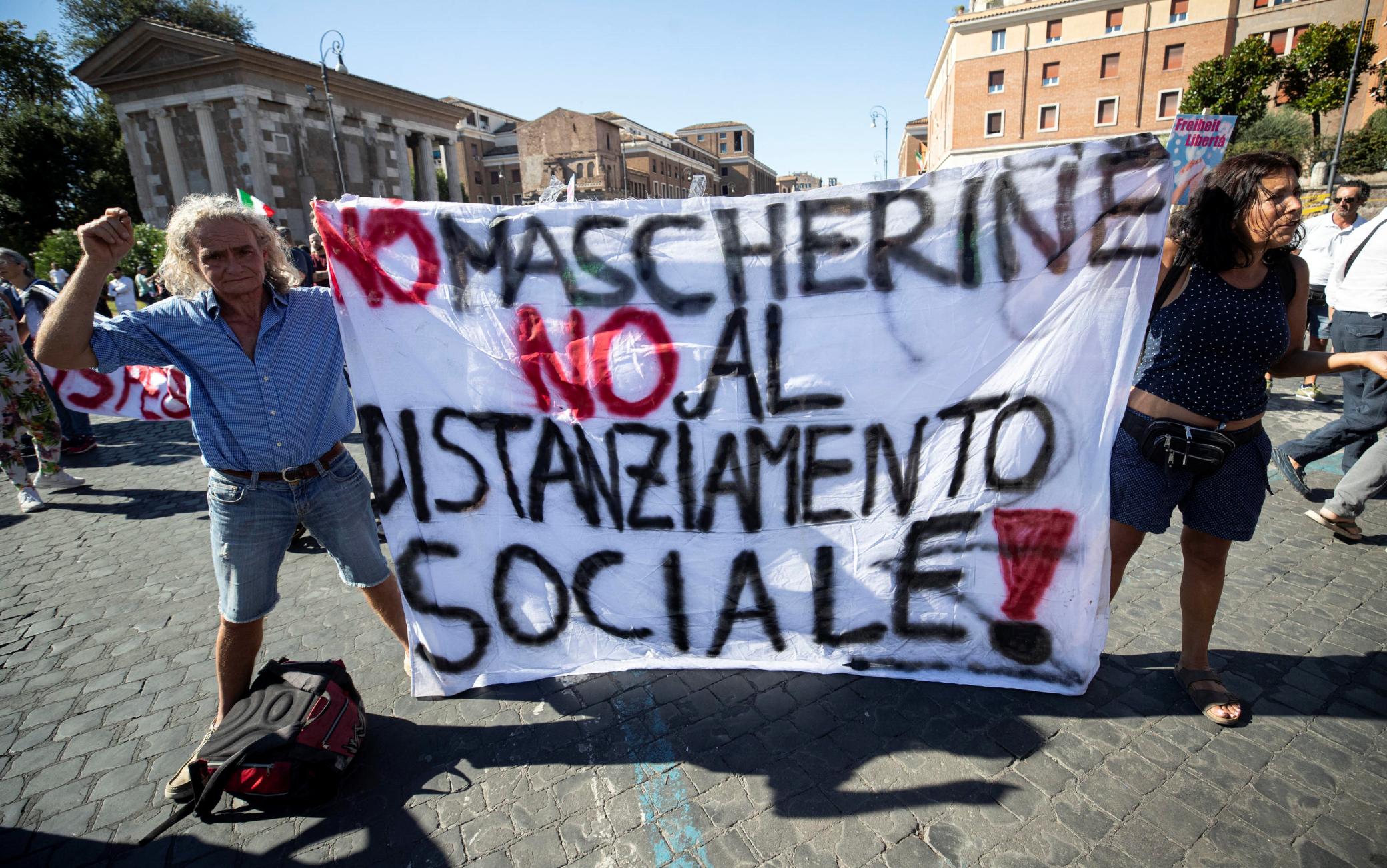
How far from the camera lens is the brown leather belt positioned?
2.37 metres

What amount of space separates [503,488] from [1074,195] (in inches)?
94.9

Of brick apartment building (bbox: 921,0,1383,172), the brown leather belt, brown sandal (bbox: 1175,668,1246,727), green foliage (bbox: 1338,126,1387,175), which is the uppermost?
brick apartment building (bbox: 921,0,1383,172)

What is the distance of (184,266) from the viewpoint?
2.37 m

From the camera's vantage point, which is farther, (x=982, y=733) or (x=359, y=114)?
(x=359, y=114)

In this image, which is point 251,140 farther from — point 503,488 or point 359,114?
point 503,488

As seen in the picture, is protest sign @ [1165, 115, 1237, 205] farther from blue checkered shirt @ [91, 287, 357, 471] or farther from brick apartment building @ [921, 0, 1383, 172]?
brick apartment building @ [921, 0, 1383, 172]

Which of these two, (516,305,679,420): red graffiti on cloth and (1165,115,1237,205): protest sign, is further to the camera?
(1165,115,1237,205): protest sign

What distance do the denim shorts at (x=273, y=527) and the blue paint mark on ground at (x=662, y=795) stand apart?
121cm

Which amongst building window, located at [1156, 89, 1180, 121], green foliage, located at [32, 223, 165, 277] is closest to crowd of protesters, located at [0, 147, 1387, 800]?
green foliage, located at [32, 223, 165, 277]

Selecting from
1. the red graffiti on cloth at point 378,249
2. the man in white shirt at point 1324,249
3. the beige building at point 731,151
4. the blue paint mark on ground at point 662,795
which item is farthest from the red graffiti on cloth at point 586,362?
the beige building at point 731,151

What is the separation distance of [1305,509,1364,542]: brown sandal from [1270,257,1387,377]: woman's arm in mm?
2240

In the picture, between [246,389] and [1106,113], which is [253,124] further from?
[1106,113]

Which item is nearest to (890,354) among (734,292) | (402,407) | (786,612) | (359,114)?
(734,292)

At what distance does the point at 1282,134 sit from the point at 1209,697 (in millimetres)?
44482
